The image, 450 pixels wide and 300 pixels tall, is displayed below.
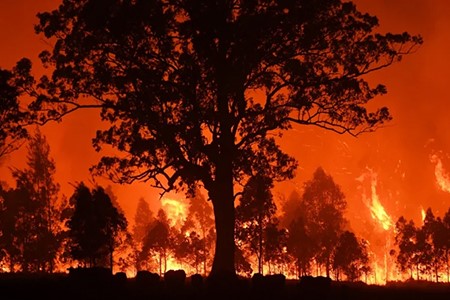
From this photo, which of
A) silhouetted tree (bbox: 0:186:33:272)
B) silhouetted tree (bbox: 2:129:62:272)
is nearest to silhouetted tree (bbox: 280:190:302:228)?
silhouetted tree (bbox: 2:129:62:272)

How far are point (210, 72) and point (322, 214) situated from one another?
60.4 meters

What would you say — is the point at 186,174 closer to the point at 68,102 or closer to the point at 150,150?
the point at 150,150

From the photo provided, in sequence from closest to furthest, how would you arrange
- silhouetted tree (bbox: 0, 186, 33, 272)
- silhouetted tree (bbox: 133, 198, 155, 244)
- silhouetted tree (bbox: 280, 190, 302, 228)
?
silhouetted tree (bbox: 0, 186, 33, 272)
silhouetted tree (bbox: 280, 190, 302, 228)
silhouetted tree (bbox: 133, 198, 155, 244)

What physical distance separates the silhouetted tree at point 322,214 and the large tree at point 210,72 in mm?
48027

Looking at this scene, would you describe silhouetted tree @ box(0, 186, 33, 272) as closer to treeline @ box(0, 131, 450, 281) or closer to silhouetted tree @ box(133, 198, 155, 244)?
treeline @ box(0, 131, 450, 281)

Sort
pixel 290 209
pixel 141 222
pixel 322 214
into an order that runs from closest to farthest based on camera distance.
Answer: pixel 322 214 → pixel 290 209 → pixel 141 222

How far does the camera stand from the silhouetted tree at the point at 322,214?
7962cm

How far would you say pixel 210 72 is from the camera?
97.6 feet

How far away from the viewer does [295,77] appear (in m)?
30.4

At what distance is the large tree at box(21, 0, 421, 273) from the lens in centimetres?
2898

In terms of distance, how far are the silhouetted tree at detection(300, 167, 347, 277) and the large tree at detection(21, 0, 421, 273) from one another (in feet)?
158

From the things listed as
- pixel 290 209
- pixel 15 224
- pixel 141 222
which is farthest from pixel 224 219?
pixel 141 222

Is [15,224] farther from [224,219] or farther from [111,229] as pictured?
[224,219]

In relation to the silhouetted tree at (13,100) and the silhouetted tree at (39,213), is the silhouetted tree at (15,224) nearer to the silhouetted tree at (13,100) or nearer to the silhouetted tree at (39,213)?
the silhouetted tree at (39,213)
